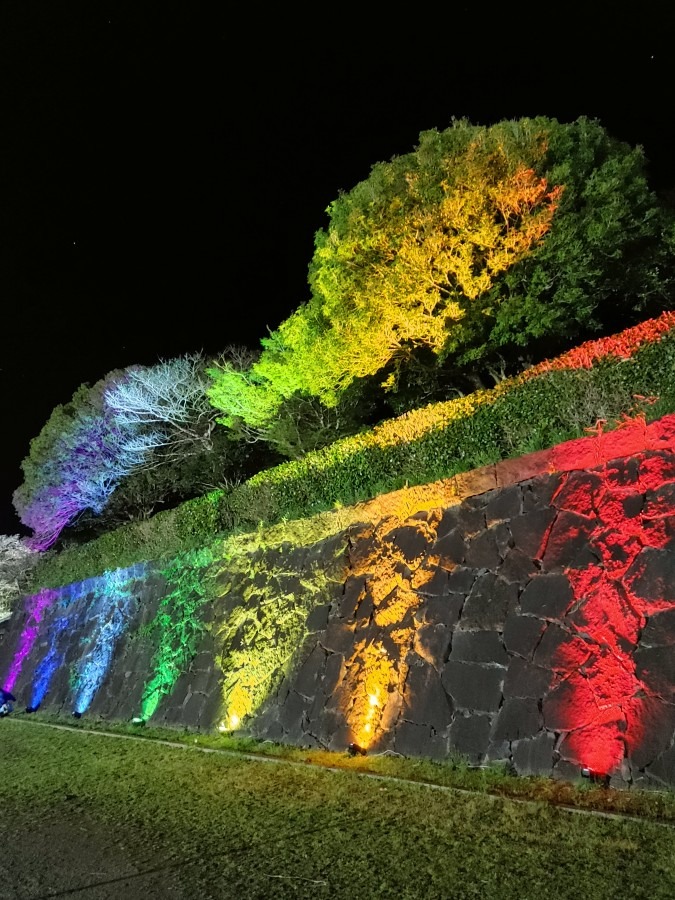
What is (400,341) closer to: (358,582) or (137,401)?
(358,582)

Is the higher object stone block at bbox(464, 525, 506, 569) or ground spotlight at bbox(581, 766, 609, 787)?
stone block at bbox(464, 525, 506, 569)

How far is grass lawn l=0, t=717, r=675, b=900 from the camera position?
344 centimetres

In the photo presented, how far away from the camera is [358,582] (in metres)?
8.11

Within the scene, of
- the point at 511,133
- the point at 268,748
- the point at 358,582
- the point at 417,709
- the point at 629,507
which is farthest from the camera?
the point at 511,133

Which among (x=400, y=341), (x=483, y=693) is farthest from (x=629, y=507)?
(x=400, y=341)

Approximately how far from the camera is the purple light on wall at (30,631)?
1798 cm

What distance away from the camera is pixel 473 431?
7.73 meters

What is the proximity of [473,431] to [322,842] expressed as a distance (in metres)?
5.09

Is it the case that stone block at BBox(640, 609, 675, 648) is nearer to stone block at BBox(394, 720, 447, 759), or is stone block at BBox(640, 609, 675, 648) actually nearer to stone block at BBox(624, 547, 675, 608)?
stone block at BBox(624, 547, 675, 608)

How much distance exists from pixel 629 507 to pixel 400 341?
7202mm

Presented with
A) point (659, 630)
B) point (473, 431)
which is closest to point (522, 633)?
point (659, 630)

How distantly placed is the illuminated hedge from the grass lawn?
3778mm

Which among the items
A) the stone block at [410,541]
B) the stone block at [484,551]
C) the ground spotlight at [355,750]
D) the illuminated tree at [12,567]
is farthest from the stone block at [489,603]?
the illuminated tree at [12,567]

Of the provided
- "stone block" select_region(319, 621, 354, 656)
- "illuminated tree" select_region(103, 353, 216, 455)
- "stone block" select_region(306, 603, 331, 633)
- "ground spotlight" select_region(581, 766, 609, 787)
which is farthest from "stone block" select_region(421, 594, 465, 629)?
"illuminated tree" select_region(103, 353, 216, 455)
